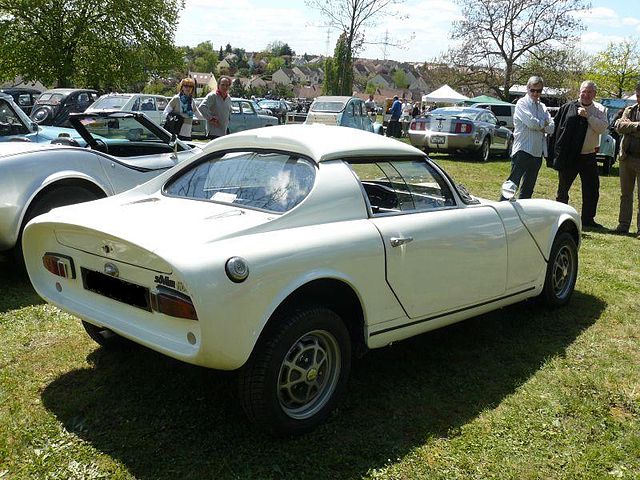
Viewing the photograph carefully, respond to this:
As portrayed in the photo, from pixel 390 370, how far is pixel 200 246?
1.67 metres

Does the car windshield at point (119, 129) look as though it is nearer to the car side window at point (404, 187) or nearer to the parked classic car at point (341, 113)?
the car side window at point (404, 187)

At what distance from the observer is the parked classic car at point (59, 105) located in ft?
52.4

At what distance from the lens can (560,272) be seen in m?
5.04

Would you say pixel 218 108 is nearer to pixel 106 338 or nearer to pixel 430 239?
pixel 106 338

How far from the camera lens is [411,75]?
158 m

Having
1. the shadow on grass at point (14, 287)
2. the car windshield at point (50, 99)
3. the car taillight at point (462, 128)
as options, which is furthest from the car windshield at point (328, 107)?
the shadow on grass at point (14, 287)

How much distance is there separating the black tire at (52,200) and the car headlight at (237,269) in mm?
3157

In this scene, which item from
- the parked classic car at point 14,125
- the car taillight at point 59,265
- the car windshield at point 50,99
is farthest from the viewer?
the car windshield at point 50,99

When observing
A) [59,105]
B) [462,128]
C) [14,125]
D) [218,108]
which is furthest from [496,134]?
[14,125]

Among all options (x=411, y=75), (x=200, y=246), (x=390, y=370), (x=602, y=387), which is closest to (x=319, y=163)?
(x=200, y=246)

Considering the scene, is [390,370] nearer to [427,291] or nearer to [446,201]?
[427,291]

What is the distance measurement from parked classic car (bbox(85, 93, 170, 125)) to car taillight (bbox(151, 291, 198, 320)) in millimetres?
14471

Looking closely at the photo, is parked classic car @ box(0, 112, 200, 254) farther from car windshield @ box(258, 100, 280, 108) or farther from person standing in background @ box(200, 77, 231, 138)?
car windshield @ box(258, 100, 280, 108)

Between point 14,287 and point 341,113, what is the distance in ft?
51.8
